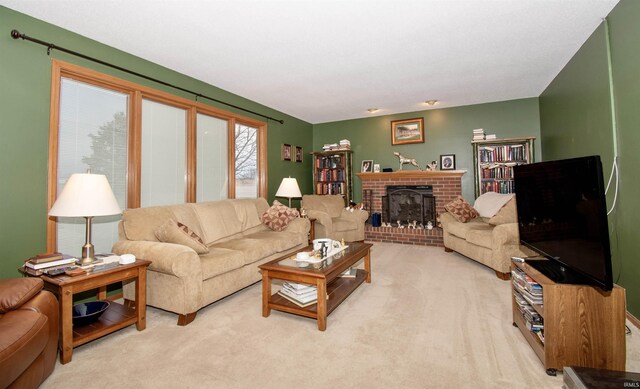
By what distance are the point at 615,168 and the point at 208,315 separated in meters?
3.74

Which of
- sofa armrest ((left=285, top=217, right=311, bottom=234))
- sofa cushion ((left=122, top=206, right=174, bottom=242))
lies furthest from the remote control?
sofa armrest ((left=285, top=217, right=311, bottom=234))

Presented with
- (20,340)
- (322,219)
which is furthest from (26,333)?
(322,219)

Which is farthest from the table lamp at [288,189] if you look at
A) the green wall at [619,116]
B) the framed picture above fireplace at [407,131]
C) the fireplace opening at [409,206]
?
the green wall at [619,116]

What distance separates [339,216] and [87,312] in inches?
159

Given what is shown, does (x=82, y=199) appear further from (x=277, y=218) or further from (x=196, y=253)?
(x=277, y=218)

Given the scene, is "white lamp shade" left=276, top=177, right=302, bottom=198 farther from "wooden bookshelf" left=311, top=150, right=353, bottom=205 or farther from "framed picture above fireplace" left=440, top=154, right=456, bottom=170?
"framed picture above fireplace" left=440, top=154, right=456, bottom=170

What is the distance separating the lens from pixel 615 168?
255cm

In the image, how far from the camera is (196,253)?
94.7 inches

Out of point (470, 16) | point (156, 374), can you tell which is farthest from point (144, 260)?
point (470, 16)

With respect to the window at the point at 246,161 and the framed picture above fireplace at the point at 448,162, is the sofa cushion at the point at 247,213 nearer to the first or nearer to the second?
the window at the point at 246,161

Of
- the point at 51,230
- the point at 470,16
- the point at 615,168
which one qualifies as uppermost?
the point at 470,16

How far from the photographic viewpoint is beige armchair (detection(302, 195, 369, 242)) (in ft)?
17.0

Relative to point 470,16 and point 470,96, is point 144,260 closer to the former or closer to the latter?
point 470,16

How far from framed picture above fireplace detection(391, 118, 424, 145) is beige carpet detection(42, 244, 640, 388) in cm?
359
